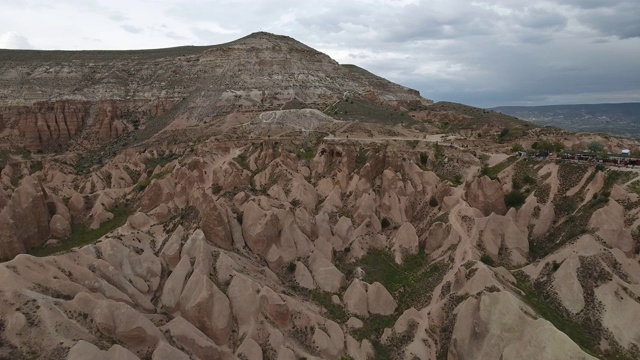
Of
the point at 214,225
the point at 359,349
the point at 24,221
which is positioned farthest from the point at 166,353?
the point at 24,221

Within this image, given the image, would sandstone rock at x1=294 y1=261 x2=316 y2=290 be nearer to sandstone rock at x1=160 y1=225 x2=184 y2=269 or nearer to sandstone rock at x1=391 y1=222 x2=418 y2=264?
sandstone rock at x1=391 y1=222 x2=418 y2=264

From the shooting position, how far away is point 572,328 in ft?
102

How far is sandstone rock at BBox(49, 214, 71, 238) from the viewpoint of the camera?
4809 cm

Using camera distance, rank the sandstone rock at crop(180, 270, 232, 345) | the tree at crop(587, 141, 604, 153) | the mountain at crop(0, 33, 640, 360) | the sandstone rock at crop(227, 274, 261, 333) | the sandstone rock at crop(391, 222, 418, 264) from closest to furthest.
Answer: the mountain at crop(0, 33, 640, 360) < the sandstone rock at crop(180, 270, 232, 345) < the sandstone rock at crop(227, 274, 261, 333) < the sandstone rock at crop(391, 222, 418, 264) < the tree at crop(587, 141, 604, 153)

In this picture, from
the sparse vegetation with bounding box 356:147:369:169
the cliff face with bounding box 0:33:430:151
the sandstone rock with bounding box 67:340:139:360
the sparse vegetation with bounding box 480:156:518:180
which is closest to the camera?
the sandstone rock with bounding box 67:340:139:360

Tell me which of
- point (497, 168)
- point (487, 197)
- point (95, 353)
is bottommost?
point (95, 353)

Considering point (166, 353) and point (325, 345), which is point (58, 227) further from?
point (325, 345)

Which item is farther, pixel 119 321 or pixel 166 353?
pixel 119 321

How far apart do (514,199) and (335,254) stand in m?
18.0

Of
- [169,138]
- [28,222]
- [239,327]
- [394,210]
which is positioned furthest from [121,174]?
[239,327]

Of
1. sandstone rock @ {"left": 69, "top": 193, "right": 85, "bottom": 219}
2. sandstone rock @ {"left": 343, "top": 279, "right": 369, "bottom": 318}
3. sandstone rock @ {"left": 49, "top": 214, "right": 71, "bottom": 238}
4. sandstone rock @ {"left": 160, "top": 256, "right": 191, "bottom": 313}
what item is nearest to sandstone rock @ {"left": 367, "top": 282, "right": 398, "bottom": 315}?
sandstone rock @ {"left": 343, "top": 279, "right": 369, "bottom": 318}

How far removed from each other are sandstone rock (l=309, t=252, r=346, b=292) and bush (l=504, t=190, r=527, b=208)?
59.8ft

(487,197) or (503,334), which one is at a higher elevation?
(487,197)

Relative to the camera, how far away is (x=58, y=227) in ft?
158
